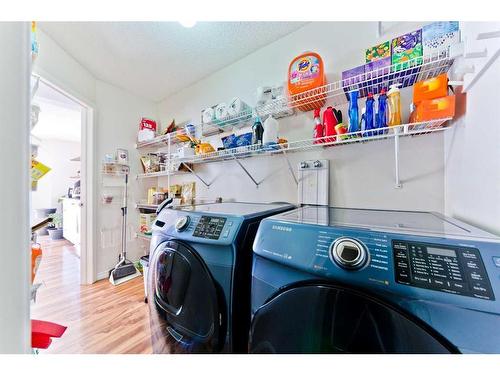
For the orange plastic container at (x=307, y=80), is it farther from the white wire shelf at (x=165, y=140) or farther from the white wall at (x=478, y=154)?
the white wire shelf at (x=165, y=140)

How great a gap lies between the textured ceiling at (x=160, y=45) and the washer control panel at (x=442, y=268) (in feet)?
5.73

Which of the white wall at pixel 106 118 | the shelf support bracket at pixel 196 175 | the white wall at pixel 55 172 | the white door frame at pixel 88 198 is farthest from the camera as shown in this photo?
the white wall at pixel 55 172

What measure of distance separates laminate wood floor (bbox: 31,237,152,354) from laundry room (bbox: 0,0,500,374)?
2 cm

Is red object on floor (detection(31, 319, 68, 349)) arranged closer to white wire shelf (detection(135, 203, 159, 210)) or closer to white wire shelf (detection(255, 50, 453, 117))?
white wire shelf (detection(255, 50, 453, 117))

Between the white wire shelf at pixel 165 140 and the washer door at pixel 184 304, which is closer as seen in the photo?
the washer door at pixel 184 304

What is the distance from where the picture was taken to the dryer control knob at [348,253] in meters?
0.47

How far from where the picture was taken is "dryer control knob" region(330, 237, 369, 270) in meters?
0.47

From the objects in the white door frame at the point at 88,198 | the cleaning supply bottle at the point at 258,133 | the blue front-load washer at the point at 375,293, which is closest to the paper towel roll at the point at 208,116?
the cleaning supply bottle at the point at 258,133

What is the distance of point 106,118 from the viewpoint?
2297mm

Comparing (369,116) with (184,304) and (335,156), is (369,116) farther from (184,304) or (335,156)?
(184,304)

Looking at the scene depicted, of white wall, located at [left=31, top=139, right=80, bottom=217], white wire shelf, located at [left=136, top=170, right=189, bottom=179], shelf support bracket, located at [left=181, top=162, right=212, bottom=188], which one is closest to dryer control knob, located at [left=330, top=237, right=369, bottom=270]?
shelf support bracket, located at [left=181, top=162, right=212, bottom=188]

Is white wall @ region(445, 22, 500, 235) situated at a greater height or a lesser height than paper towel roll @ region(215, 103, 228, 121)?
lesser

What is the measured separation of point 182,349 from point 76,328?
1324 millimetres

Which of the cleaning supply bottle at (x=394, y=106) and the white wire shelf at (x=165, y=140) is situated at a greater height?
the white wire shelf at (x=165, y=140)
